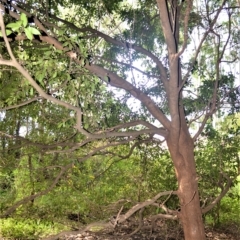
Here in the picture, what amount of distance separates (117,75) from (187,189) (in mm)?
1527

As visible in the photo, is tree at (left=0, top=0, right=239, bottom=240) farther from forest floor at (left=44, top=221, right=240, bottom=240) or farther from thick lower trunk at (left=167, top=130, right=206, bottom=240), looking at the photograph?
forest floor at (left=44, top=221, right=240, bottom=240)

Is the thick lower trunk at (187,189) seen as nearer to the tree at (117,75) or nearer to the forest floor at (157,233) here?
the tree at (117,75)

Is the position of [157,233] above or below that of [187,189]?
below

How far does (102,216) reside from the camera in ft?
19.3

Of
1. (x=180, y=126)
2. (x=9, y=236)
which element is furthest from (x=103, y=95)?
(x=9, y=236)

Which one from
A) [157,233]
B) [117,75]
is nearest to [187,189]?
[117,75]

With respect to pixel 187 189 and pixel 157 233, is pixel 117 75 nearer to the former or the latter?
pixel 187 189

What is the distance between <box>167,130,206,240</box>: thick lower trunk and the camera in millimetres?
3564

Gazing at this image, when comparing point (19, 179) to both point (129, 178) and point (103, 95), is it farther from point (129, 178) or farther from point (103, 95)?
point (103, 95)

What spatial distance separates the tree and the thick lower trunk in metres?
0.01

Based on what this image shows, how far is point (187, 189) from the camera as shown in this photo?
11.8 ft

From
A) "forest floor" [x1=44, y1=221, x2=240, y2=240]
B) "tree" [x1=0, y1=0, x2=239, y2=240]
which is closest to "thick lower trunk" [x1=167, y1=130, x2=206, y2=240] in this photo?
"tree" [x1=0, y1=0, x2=239, y2=240]

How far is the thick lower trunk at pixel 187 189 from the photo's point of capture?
11.7ft

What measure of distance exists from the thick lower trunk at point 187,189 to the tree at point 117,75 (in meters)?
0.01
